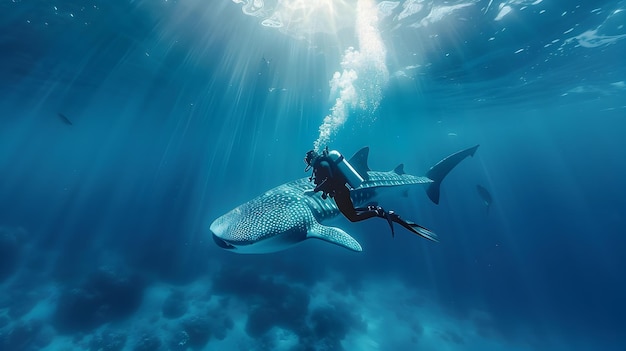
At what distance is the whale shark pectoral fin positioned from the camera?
378cm

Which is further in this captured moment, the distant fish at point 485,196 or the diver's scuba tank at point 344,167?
the distant fish at point 485,196

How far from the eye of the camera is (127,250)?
20.1 meters

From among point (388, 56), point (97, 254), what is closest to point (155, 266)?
point (97, 254)

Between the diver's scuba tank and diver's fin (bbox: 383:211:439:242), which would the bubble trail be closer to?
the diver's scuba tank

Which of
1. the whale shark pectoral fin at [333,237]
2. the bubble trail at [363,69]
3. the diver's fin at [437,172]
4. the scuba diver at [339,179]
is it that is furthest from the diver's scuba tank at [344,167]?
the diver's fin at [437,172]

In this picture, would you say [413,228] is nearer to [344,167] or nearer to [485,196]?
[344,167]

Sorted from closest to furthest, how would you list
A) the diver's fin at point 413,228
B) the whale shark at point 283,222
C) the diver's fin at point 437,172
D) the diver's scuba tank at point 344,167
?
the diver's fin at point 413,228 < the whale shark at point 283,222 < the diver's scuba tank at point 344,167 < the diver's fin at point 437,172

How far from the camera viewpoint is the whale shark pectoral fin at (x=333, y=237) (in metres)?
3.78

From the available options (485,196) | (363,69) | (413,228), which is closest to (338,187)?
(413,228)

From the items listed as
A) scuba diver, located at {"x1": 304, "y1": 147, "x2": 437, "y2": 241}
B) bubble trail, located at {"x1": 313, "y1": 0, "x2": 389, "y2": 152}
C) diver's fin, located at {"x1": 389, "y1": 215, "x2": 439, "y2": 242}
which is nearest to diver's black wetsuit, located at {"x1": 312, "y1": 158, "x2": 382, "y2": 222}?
scuba diver, located at {"x1": 304, "y1": 147, "x2": 437, "y2": 241}

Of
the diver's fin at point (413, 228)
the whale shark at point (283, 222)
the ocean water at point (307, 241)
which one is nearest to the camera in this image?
the diver's fin at point (413, 228)

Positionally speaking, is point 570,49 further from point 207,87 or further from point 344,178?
point 207,87

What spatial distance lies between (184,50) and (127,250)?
14873 mm

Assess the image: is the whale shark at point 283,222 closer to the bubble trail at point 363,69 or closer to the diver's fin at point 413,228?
the diver's fin at point 413,228
